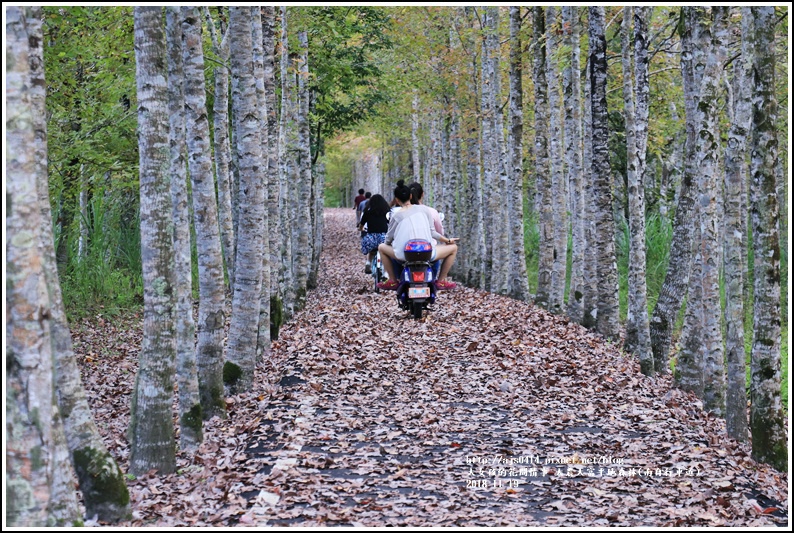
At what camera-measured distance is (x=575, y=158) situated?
16.8 m

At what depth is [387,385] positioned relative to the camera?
33.5ft

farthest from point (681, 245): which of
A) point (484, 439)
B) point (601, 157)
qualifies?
point (484, 439)

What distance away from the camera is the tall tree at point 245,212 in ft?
31.1

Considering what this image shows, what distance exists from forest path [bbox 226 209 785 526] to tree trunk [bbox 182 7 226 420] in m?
1.16

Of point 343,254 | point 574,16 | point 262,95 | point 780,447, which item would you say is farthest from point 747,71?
point 343,254

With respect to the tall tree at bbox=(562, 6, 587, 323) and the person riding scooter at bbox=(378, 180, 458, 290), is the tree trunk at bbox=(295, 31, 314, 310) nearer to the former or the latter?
the person riding scooter at bbox=(378, 180, 458, 290)

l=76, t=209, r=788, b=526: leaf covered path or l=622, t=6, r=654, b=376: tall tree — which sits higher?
l=622, t=6, r=654, b=376: tall tree

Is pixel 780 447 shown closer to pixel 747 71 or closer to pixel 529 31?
pixel 747 71

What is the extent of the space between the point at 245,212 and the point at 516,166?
32.3 feet

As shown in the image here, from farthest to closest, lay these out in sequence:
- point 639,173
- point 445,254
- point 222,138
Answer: point 445,254 < point 639,173 < point 222,138

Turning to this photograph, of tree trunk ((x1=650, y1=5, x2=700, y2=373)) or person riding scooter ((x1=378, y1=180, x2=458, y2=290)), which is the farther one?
person riding scooter ((x1=378, y1=180, x2=458, y2=290))

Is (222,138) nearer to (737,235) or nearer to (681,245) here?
(681,245)

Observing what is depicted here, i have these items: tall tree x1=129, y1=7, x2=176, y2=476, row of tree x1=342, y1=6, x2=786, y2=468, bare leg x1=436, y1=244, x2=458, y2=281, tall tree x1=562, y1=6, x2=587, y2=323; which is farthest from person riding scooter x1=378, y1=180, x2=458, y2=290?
tall tree x1=129, y1=7, x2=176, y2=476

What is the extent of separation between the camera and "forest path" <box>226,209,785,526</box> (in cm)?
616
